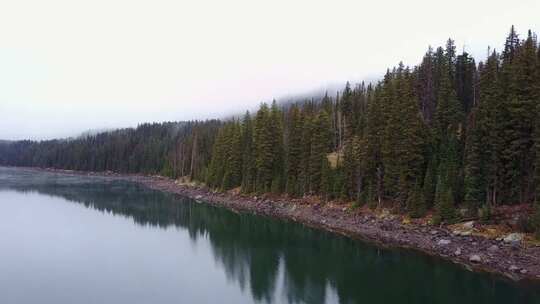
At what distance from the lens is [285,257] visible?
4322 centimetres

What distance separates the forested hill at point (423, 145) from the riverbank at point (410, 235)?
8.24 feet

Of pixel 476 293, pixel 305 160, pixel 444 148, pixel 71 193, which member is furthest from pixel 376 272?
pixel 71 193

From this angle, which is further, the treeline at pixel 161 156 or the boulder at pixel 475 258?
the treeline at pixel 161 156

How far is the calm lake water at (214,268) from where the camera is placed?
103ft

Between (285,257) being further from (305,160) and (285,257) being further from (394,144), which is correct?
(305,160)

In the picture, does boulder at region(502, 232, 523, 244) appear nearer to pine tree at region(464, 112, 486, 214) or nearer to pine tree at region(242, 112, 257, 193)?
pine tree at region(464, 112, 486, 214)

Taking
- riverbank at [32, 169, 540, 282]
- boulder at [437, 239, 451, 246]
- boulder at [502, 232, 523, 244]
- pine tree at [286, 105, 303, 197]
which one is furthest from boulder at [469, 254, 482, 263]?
pine tree at [286, 105, 303, 197]

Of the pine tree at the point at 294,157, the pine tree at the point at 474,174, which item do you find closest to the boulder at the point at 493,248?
the pine tree at the point at 474,174

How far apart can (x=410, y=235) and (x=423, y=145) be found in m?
13.8

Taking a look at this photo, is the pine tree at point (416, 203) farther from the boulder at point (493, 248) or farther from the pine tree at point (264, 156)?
the pine tree at point (264, 156)

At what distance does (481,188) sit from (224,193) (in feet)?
180

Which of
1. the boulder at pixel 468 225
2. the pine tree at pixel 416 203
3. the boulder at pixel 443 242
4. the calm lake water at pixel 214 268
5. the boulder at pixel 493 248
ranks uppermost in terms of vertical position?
the pine tree at pixel 416 203

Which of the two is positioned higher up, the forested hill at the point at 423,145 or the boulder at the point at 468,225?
the forested hill at the point at 423,145

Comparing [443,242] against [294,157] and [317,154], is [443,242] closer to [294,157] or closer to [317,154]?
[317,154]
